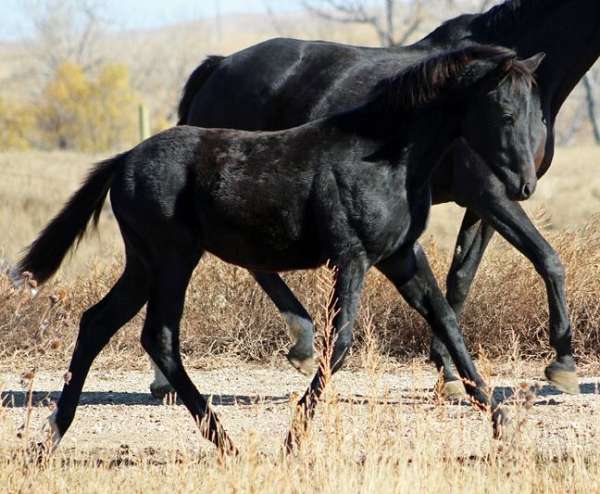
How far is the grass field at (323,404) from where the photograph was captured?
4.31 meters

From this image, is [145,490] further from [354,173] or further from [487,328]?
[487,328]

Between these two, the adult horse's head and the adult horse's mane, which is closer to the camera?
the adult horse's head

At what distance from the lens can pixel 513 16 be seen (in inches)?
270

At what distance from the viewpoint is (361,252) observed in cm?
510

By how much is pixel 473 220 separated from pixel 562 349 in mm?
Result: 1035

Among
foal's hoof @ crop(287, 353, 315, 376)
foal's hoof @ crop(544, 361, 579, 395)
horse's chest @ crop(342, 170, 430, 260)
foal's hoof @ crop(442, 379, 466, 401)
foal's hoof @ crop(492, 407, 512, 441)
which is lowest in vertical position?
foal's hoof @ crop(442, 379, 466, 401)

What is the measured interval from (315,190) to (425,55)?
216 centimetres

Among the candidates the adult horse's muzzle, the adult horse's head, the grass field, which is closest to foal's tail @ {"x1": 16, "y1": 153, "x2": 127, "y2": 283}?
the grass field

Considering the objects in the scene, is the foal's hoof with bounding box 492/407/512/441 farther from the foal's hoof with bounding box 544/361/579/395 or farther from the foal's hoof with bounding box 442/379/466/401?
the foal's hoof with bounding box 442/379/466/401

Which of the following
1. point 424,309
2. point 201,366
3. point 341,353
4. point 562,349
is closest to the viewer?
point 341,353

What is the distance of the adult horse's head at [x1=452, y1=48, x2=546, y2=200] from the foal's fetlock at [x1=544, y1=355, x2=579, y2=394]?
4.87 ft

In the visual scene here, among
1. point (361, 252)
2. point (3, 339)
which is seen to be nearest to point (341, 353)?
point (361, 252)

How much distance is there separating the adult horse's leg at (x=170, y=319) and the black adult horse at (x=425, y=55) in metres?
1.00

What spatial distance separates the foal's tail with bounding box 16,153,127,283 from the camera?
558 centimetres
